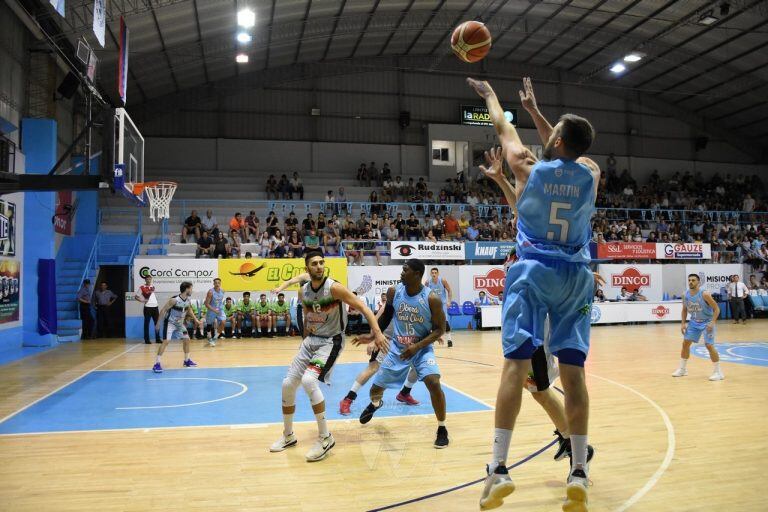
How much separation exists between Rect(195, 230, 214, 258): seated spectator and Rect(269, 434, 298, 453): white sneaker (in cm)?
1430

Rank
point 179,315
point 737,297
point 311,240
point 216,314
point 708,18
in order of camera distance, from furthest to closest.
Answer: point 708,18 → point 737,297 → point 311,240 → point 216,314 → point 179,315

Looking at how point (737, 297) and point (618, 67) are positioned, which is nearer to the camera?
point (737, 297)

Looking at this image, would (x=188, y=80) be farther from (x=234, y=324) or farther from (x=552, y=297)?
(x=552, y=297)

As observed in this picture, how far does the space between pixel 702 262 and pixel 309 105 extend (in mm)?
20381

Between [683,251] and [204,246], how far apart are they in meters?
19.1

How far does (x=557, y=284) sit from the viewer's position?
3.25 meters

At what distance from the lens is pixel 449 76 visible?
32.1 meters

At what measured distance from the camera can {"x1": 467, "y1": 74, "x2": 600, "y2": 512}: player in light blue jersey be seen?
10.5 feet

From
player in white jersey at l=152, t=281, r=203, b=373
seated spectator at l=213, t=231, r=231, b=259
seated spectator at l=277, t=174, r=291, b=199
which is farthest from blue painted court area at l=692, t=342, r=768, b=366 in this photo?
seated spectator at l=277, t=174, r=291, b=199

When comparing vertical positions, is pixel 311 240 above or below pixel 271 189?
below

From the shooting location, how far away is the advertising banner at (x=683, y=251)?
934 inches

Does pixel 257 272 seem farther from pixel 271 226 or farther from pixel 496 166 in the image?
pixel 496 166

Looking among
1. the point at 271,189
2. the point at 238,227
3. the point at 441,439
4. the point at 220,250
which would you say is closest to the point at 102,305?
the point at 220,250

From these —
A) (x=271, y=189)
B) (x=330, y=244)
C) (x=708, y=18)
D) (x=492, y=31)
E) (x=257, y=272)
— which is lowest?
(x=257, y=272)
